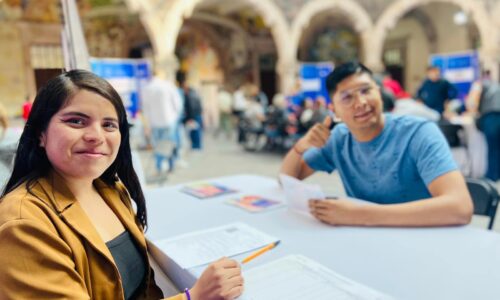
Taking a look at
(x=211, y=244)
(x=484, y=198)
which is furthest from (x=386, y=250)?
(x=484, y=198)

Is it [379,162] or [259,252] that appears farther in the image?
[379,162]

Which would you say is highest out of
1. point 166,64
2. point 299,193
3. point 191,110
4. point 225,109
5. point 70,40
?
point 166,64

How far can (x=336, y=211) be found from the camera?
5.27 feet

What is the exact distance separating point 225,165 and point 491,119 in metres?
4.35

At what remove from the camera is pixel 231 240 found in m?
1.50

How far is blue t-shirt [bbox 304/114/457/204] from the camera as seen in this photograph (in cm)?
177

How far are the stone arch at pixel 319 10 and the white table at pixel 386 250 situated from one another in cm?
1174

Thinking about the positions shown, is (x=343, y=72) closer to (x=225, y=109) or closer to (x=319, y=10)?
(x=225, y=109)

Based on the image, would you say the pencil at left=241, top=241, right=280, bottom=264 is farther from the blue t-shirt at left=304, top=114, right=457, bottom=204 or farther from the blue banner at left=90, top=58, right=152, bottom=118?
the blue banner at left=90, top=58, right=152, bottom=118

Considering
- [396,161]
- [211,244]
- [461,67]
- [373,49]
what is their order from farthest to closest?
[373,49] < [461,67] < [396,161] < [211,244]

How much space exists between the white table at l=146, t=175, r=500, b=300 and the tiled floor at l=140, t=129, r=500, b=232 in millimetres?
3505

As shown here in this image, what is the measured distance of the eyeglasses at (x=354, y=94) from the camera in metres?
1.94

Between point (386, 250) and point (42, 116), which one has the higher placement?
point (42, 116)

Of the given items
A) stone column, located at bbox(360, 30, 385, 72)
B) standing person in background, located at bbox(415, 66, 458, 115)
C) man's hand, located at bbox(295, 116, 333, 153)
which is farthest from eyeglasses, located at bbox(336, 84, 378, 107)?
stone column, located at bbox(360, 30, 385, 72)
